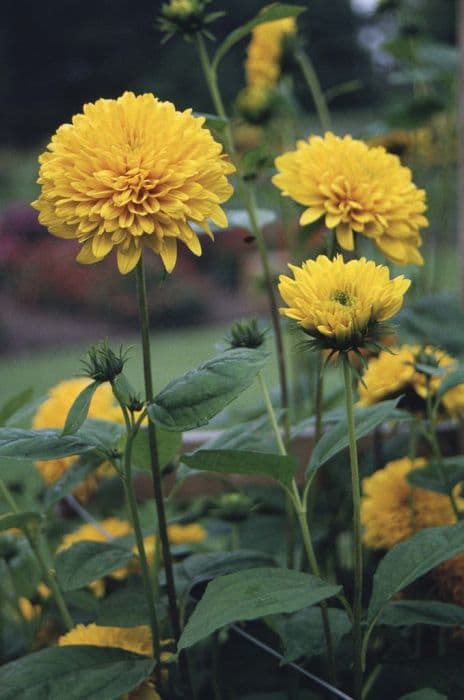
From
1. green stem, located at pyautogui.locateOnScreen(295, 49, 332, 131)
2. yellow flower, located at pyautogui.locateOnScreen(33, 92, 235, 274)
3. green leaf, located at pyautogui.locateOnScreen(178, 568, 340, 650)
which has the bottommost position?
green leaf, located at pyautogui.locateOnScreen(178, 568, 340, 650)

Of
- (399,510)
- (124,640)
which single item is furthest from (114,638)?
(399,510)

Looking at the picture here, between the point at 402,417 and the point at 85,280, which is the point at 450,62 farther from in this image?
the point at 85,280

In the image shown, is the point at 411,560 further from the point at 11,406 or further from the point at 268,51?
the point at 268,51

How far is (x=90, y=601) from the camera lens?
736 millimetres

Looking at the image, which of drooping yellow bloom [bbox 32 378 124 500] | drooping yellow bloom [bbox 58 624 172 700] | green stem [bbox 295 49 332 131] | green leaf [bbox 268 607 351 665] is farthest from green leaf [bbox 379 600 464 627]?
green stem [bbox 295 49 332 131]

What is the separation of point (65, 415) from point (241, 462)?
0.29 metres

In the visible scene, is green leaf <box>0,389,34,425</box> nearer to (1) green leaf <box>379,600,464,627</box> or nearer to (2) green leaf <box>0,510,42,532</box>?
(2) green leaf <box>0,510,42,532</box>

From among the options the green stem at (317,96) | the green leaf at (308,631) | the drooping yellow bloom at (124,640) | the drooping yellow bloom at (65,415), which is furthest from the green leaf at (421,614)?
the green stem at (317,96)

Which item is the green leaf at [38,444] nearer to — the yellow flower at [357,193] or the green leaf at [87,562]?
the green leaf at [87,562]

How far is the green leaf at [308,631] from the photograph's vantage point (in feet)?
1.86

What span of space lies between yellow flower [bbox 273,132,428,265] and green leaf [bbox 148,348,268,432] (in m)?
0.13

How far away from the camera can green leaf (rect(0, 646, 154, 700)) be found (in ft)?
1.68

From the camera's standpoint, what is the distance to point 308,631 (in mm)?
589

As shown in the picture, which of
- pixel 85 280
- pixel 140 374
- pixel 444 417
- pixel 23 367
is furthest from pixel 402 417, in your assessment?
pixel 85 280
